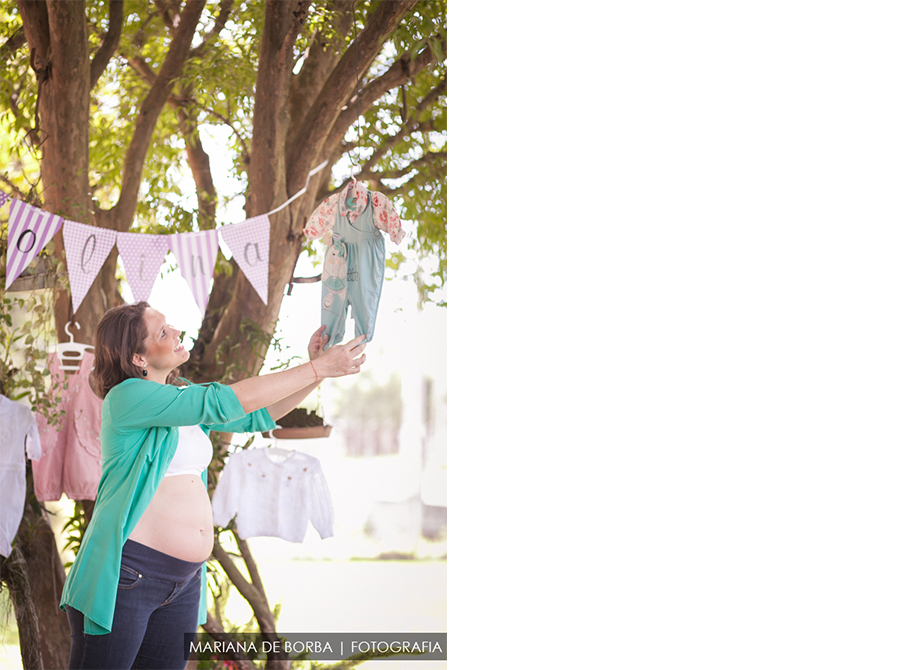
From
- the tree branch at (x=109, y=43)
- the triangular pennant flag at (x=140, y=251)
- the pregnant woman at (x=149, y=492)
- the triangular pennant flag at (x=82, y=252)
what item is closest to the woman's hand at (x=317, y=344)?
the pregnant woman at (x=149, y=492)

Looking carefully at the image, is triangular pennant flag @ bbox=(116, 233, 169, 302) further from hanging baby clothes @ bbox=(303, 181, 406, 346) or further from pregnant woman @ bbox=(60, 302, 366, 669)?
hanging baby clothes @ bbox=(303, 181, 406, 346)

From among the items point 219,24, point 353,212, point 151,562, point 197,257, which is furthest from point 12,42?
point 151,562

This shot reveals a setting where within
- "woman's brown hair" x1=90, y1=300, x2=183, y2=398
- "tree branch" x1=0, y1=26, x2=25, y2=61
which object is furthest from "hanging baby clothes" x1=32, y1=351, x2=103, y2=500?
"tree branch" x1=0, y1=26, x2=25, y2=61

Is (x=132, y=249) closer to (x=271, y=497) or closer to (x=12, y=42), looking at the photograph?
(x=271, y=497)

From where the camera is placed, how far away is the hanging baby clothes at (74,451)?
2211 millimetres

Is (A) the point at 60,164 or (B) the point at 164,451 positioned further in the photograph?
(A) the point at 60,164

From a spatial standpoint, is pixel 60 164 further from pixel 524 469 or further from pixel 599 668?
pixel 599 668

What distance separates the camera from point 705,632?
6.09 ft

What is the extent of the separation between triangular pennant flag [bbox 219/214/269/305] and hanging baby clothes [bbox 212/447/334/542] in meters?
0.51

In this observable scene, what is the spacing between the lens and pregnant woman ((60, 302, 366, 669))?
162 centimetres

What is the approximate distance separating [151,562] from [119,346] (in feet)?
1.68

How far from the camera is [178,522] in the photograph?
1.74 meters

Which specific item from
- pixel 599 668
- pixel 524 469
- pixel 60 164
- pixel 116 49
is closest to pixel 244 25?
pixel 116 49

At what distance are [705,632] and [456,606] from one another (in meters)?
0.67
